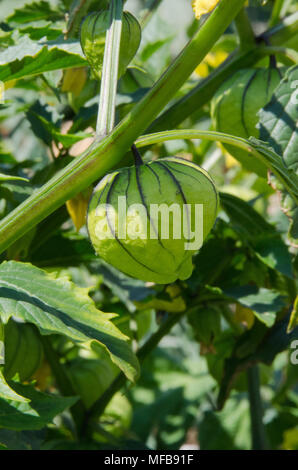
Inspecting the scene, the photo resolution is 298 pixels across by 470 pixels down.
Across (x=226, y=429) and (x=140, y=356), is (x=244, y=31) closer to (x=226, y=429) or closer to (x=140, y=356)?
(x=140, y=356)

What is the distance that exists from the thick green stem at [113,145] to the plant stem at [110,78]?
2 centimetres

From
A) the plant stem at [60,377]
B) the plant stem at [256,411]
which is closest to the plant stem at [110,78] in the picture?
the plant stem at [60,377]

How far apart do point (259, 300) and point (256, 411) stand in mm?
355

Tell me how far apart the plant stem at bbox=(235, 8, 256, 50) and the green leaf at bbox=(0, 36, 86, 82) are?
0.72 feet

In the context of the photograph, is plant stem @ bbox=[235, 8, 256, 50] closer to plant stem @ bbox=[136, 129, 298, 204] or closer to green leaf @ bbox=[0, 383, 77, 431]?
plant stem @ bbox=[136, 129, 298, 204]

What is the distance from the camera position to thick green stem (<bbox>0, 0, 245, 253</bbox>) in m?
0.53

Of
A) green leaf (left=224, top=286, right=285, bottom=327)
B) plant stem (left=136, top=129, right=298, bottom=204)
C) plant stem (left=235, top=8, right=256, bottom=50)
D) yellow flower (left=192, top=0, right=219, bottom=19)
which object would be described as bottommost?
green leaf (left=224, top=286, right=285, bottom=327)

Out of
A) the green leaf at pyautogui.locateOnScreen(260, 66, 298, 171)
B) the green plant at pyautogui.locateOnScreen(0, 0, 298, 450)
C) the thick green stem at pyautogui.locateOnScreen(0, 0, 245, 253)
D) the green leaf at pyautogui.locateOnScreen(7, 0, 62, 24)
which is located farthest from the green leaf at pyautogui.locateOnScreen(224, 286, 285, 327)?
the green leaf at pyautogui.locateOnScreen(7, 0, 62, 24)

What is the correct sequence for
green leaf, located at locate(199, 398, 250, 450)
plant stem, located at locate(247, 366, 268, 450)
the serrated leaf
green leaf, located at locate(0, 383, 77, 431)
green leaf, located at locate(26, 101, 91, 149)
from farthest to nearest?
green leaf, located at locate(199, 398, 250, 450), plant stem, located at locate(247, 366, 268, 450), the serrated leaf, green leaf, located at locate(26, 101, 91, 149), green leaf, located at locate(0, 383, 77, 431)

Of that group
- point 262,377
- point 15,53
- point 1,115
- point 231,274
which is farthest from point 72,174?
point 262,377

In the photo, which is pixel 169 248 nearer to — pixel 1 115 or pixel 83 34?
pixel 83 34

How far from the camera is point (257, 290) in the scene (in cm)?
84

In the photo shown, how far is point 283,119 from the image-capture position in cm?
68

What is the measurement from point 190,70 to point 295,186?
0.14 meters
